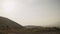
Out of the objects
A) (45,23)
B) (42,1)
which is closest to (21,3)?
(42,1)

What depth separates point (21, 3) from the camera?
1.71m

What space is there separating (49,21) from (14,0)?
0.65m

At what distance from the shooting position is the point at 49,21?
65.2 inches

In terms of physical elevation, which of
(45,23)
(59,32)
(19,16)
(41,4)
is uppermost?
(41,4)

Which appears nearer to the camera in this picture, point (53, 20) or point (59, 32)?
point (59, 32)

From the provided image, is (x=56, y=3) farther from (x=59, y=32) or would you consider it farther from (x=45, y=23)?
(x=59, y=32)

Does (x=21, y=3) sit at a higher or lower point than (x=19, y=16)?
higher

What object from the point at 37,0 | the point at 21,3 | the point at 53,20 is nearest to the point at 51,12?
the point at 53,20

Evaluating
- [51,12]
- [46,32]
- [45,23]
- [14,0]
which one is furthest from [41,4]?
[46,32]

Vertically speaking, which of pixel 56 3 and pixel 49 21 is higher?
pixel 56 3

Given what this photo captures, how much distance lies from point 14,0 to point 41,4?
1.45 feet

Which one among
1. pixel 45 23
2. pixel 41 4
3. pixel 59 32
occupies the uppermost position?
pixel 41 4

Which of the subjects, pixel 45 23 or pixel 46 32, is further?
pixel 45 23

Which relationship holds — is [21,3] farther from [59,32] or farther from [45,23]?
[59,32]
